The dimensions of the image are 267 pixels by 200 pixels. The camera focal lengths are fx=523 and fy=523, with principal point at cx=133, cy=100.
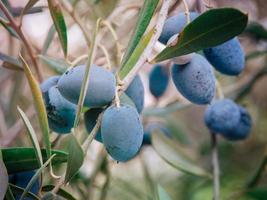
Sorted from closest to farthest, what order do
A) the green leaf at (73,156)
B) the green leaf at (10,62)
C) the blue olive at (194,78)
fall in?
the green leaf at (73,156) < the blue olive at (194,78) < the green leaf at (10,62)

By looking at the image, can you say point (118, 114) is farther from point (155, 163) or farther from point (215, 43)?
point (155, 163)

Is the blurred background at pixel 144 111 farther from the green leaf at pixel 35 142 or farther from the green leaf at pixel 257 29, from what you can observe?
the green leaf at pixel 35 142

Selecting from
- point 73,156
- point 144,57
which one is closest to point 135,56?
point 144,57

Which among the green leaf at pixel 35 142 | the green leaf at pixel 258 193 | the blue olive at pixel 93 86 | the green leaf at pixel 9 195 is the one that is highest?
the blue olive at pixel 93 86

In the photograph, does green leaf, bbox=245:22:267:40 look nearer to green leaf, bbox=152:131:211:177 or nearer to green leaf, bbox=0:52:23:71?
green leaf, bbox=152:131:211:177

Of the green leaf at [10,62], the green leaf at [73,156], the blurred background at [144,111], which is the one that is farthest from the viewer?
the blurred background at [144,111]

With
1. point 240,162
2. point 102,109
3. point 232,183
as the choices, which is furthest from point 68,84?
point 240,162

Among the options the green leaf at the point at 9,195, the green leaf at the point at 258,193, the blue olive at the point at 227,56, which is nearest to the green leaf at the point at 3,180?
the green leaf at the point at 9,195

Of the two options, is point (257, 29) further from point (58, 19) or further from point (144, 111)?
point (58, 19)
